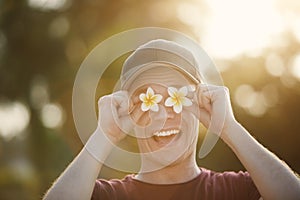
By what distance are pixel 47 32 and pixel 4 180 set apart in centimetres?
196

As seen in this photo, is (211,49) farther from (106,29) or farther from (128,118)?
(128,118)

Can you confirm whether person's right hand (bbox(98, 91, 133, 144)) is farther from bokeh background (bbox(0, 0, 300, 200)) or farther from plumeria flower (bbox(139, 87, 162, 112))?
bokeh background (bbox(0, 0, 300, 200))

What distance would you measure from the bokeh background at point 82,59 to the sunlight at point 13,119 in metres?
0.01

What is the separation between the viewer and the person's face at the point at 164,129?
6.63ft

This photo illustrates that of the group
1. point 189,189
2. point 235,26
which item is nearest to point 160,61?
point 189,189

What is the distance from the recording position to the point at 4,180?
324 inches

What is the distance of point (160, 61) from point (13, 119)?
7.25 metres

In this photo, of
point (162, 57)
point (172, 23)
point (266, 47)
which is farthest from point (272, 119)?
point (162, 57)

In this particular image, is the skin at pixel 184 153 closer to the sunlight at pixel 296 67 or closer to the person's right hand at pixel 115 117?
the person's right hand at pixel 115 117

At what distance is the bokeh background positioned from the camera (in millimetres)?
7457

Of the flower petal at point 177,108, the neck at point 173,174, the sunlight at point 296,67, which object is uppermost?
the flower petal at point 177,108

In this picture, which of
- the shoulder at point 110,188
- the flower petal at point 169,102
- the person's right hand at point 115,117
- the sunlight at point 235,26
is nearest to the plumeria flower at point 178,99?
the flower petal at point 169,102

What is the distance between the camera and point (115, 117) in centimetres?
196

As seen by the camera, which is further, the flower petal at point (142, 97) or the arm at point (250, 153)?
the flower petal at point (142, 97)
